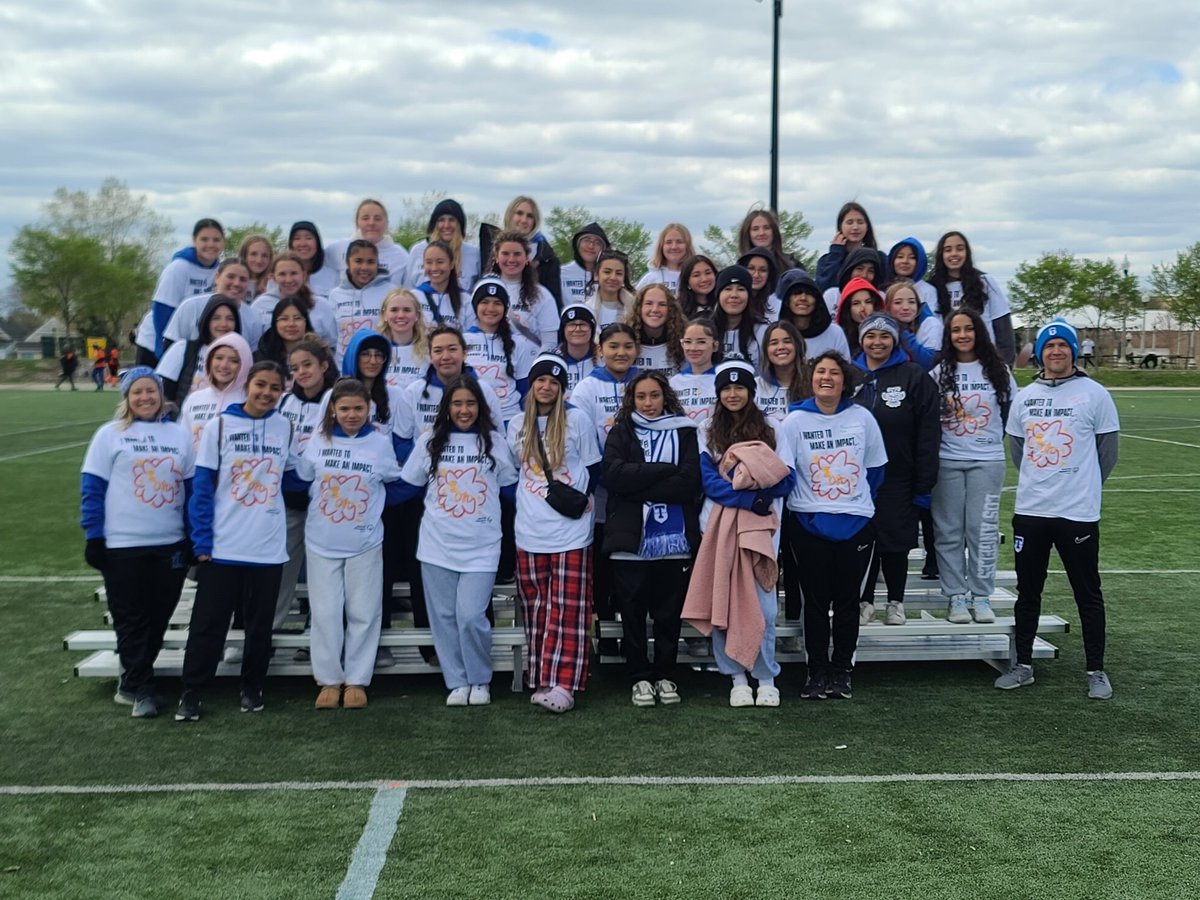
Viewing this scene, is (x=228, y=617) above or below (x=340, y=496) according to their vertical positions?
below

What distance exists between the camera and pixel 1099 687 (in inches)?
233

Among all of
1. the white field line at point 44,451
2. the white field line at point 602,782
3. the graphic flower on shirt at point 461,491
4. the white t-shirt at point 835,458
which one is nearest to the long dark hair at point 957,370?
the white t-shirt at point 835,458

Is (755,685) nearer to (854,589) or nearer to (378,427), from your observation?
(854,589)

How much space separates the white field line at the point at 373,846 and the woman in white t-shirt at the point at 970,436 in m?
3.36

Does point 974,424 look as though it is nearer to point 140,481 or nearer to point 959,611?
point 959,611

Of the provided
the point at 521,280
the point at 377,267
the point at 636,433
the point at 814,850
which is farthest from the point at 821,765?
the point at 377,267

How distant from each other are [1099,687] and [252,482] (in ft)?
14.0

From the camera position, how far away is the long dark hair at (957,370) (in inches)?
Answer: 250

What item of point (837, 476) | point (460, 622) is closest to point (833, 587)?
point (837, 476)

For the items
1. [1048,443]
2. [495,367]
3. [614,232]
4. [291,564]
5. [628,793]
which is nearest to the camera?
[628,793]

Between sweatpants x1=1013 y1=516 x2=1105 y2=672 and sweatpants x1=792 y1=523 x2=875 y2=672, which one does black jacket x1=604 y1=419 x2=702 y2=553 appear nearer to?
sweatpants x1=792 y1=523 x2=875 y2=672

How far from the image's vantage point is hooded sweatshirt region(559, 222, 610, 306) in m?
8.01

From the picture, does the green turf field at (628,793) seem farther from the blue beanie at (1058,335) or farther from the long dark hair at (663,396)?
the blue beanie at (1058,335)

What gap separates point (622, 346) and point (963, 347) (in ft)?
6.04
